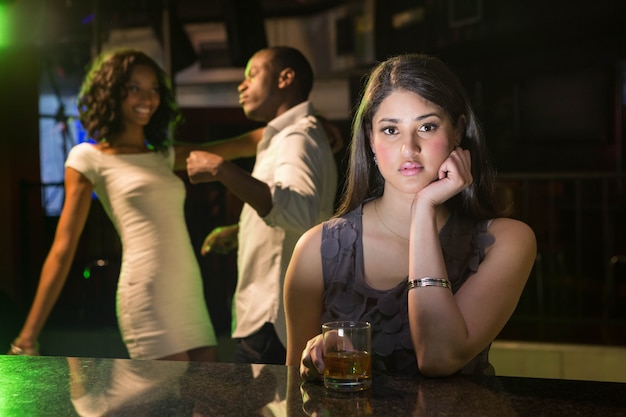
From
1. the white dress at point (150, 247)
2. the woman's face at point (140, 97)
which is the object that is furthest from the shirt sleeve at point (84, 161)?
the woman's face at point (140, 97)

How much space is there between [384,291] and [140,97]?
5.73 ft

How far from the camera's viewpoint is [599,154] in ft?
21.9

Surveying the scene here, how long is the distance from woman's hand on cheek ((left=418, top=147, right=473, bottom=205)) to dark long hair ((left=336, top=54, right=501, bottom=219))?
0.40 feet

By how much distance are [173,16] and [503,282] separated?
2.48 meters

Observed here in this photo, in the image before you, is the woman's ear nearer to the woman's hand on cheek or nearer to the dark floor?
the woman's hand on cheek

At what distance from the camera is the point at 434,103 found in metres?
1.98

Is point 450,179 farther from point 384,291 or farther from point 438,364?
point 438,364

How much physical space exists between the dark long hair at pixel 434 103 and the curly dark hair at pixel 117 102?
1399 mm

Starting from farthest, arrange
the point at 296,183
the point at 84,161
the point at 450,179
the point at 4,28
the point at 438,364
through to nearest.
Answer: the point at 4,28 → the point at 84,161 → the point at 296,183 → the point at 450,179 → the point at 438,364

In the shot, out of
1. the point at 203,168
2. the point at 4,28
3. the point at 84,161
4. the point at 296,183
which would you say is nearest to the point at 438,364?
the point at 296,183

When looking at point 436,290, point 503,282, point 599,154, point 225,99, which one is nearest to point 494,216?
point 503,282

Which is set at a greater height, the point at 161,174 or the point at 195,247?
the point at 161,174

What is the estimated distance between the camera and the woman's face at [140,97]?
3262mm

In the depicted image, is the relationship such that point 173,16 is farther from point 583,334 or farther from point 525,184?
point 583,334
